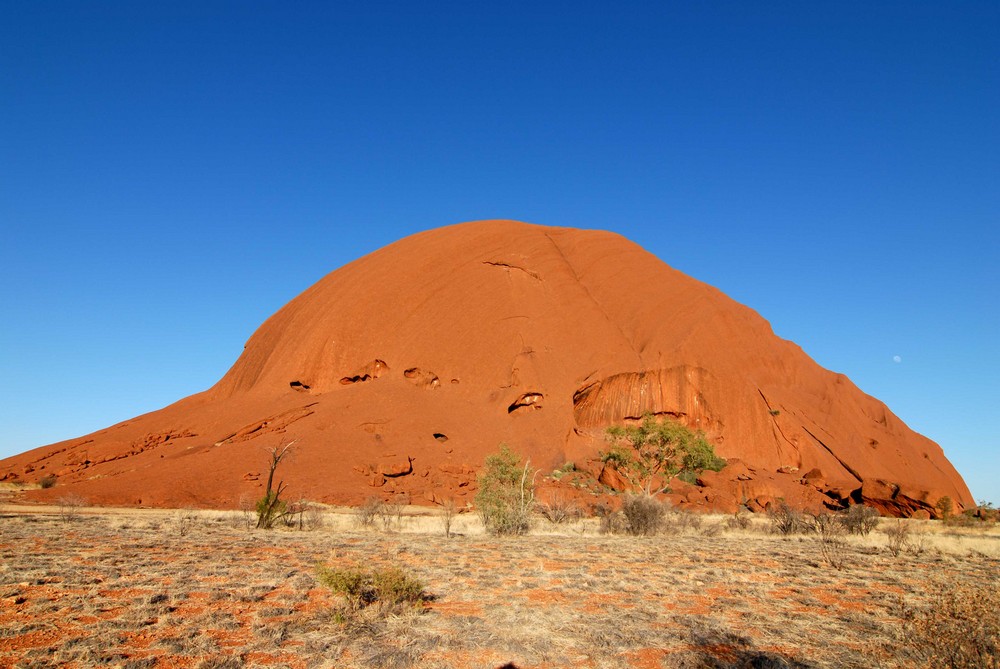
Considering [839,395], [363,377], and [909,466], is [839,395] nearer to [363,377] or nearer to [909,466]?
[909,466]

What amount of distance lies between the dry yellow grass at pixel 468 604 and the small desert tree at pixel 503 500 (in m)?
3.60

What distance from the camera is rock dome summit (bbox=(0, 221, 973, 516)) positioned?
3120 centimetres

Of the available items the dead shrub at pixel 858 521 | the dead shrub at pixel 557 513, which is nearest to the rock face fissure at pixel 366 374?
the dead shrub at pixel 557 513

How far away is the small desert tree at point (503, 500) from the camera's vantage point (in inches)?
660

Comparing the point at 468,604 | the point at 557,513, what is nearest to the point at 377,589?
the point at 468,604

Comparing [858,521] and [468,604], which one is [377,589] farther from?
[858,521]

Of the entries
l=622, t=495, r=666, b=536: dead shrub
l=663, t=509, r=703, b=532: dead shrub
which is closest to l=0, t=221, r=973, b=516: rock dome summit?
l=663, t=509, r=703, b=532: dead shrub

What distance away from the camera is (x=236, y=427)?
34938 mm

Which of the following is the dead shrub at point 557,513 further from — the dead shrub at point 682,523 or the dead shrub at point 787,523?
the dead shrub at point 787,523

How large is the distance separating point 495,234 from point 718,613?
45.0 metres

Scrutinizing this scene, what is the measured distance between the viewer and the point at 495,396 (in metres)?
40.2

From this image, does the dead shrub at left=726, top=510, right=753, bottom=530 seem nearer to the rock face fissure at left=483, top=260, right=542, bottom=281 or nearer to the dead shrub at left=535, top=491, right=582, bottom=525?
the dead shrub at left=535, top=491, right=582, bottom=525

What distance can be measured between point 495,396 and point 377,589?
33084 mm

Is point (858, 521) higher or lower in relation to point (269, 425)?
lower
